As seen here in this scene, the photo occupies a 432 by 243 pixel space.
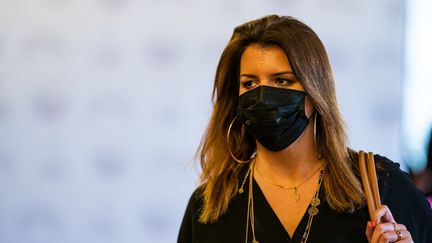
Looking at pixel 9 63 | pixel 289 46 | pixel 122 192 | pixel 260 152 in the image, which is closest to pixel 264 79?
pixel 289 46

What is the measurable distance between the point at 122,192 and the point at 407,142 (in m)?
1.19

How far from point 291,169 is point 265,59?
0.93 ft

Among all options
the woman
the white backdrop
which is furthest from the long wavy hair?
the white backdrop

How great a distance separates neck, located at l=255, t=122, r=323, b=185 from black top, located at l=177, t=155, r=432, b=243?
0.23 feet

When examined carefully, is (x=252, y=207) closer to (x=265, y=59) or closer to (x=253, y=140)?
(x=253, y=140)

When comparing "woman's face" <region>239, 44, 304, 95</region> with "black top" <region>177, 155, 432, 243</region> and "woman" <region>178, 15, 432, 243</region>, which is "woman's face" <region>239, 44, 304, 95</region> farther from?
"black top" <region>177, 155, 432, 243</region>

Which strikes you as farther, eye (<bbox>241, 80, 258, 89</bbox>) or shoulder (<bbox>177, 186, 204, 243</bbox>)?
shoulder (<bbox>177, 186, 204, 243</bbox>)

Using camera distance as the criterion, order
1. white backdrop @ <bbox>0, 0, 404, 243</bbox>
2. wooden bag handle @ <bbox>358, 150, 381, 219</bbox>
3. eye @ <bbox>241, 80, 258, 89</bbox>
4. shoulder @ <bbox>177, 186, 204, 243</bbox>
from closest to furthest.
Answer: wooden bag handle @ <bbox>358, 150, 381, 219</bbox>, eye @ <bbox>241, 80, 258, 89</bbox>, shoulder @ <bbox>177, 186, 204, 243</bbox>, white backdrop @ <bbox>0, 0, 404, 243</bbox>

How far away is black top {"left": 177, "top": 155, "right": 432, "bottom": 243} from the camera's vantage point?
1.63 m

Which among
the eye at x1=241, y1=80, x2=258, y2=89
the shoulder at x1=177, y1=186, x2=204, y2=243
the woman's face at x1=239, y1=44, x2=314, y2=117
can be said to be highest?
the woman's face at x1=239, y1=44, x2=314, y2=117

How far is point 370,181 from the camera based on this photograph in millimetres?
1638

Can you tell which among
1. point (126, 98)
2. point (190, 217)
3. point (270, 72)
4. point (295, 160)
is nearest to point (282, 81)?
point (270, 72)

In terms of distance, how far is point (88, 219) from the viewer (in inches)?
119

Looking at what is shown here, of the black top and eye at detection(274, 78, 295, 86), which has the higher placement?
eye at detection(274, 78, 295, 86)
